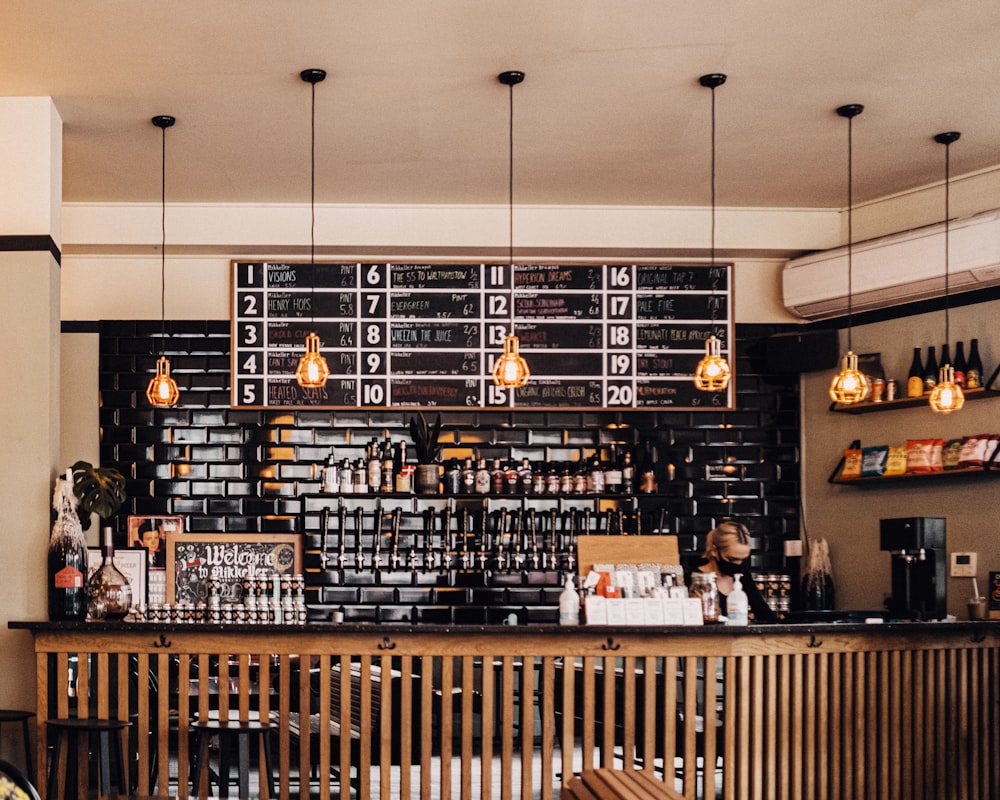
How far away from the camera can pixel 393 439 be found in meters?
7.51

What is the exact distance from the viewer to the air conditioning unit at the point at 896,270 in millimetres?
6332

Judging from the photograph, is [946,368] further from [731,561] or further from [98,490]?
[98,490]

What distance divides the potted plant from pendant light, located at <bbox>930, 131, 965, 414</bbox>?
121 inches

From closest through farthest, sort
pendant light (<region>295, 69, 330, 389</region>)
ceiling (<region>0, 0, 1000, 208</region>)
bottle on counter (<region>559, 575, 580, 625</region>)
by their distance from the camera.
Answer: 1. ceiling (<region>0, 0, 1000, 208</region>)
2. bottle on counter (<region>559, 575, 580, 625</region>)
3. pendant light (<region>295, 69, 330, 389</region>)

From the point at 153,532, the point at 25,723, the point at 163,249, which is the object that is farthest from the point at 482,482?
the point at 25,723

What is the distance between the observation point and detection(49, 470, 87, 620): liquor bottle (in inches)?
197

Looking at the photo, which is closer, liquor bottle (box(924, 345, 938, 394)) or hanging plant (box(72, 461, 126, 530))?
hanging plant (box(72, 461, 126, 530))

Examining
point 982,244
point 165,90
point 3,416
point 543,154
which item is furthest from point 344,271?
point 982,244

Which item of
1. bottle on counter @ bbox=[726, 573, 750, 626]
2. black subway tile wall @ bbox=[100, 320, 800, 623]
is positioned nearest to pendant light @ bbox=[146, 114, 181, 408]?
black subway tile wall @ bbox=[100, 320, 800, 623]

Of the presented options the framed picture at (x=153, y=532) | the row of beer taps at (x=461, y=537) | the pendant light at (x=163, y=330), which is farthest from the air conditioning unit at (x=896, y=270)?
the framed picture at (x=153, y=532)

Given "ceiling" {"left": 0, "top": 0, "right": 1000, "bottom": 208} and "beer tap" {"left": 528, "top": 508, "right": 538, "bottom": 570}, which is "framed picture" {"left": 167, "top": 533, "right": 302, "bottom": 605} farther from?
"ceiling" {"left": 0, "top": 0, "right": 1000, "bottom": 208}

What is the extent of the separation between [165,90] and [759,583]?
193 inches

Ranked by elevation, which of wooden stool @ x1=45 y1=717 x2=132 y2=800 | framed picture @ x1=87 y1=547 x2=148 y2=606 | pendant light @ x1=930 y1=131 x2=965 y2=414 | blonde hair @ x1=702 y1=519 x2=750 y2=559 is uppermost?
pendant light @ x1=930 y1=131 x2=965 y2=414

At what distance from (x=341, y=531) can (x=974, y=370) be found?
4.09 meters
